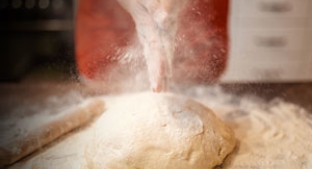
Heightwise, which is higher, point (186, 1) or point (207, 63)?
point (186, 1)

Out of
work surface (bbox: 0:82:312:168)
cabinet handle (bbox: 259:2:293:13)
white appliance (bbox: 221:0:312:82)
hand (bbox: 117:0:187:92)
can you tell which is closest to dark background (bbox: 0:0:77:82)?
work surface (bbox: 0:82:312:168)

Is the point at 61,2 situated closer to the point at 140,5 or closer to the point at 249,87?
the point at 140,5

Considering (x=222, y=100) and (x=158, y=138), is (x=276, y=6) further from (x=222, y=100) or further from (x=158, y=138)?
(x=158, y=138)

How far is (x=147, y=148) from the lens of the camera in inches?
27.7

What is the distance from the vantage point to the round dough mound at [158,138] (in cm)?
70

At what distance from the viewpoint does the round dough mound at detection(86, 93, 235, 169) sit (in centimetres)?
70

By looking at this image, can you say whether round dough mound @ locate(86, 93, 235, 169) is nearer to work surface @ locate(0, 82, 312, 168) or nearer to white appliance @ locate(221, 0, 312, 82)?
work surface @ locate(0, 82, 312, 168)

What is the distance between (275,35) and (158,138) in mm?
910

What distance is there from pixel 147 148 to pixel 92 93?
33cm

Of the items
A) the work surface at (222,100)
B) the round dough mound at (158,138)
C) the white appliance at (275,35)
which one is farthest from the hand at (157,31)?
Result: the white appliance at (275,35)

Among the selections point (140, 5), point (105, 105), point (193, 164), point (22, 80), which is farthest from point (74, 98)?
point (193, 164)

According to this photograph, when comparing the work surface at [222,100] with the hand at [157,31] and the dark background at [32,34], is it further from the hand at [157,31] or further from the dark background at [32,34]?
the hand at [157,31]

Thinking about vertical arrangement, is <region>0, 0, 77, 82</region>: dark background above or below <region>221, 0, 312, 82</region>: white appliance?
above

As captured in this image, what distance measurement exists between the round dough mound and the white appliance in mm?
559
